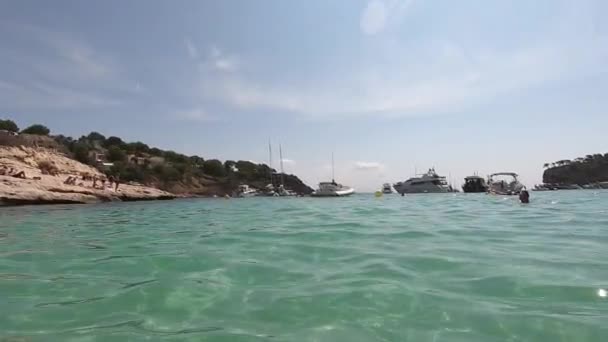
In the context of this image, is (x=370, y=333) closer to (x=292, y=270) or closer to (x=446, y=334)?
(x=446, y=334)

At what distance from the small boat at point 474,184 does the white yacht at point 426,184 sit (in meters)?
5.09

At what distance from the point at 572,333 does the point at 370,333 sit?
2.04m

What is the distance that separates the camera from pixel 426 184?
94.9 metres

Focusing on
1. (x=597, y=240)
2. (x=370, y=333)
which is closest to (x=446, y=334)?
(x=370, y=333)

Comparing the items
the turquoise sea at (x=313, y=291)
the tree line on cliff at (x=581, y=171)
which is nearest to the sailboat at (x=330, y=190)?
the turquoise sea at (x=313, y=291)

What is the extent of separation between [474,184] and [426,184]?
410 inches

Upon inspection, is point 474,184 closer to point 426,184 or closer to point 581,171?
point 426,184

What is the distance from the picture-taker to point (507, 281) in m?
6.11

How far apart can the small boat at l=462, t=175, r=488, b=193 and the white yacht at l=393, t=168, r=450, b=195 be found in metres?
5.09

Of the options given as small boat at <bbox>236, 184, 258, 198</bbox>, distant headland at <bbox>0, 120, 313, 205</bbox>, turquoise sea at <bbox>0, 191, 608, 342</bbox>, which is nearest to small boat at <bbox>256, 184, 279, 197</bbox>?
small boat at <bbox>236, 184, 258, 198</bbox>

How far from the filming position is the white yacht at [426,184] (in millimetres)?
93812

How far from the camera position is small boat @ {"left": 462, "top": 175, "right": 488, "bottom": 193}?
88562mm

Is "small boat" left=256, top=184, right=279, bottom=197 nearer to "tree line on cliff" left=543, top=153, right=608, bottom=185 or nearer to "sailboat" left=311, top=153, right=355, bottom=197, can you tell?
"sailboat" left=311, top=153, right=355, bottom=197

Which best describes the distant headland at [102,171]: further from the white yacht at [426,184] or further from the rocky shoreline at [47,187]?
the white yacht at [426,184]
